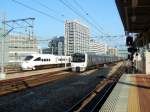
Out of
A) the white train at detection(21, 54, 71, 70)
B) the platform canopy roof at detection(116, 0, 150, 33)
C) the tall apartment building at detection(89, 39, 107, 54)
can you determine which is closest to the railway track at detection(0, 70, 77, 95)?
the platform canopy roof at detection(116, 0, 150, 33)

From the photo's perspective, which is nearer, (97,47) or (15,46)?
(15,46)

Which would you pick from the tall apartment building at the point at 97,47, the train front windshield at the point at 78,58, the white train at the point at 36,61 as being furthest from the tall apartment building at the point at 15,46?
the tall apartment building at the point at 97,47

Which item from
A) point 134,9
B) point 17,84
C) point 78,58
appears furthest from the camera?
point 78,58

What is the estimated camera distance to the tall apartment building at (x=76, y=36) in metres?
73.9

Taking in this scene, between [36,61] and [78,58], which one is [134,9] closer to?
[78,58]

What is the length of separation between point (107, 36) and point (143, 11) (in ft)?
143

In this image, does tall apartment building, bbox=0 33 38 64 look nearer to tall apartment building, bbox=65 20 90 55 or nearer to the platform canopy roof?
tall apartment building, bbox=65 20 90 55

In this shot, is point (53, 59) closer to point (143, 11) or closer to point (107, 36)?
point (107, 36)

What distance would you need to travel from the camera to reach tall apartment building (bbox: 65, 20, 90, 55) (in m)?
73.9

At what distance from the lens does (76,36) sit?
78375 mm

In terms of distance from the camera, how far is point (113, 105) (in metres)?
13.1

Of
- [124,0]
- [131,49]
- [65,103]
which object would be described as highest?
[124,0]

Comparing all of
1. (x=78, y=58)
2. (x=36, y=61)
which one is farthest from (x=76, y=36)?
(x=78, y=58)

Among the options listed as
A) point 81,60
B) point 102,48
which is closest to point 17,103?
point 81,60
